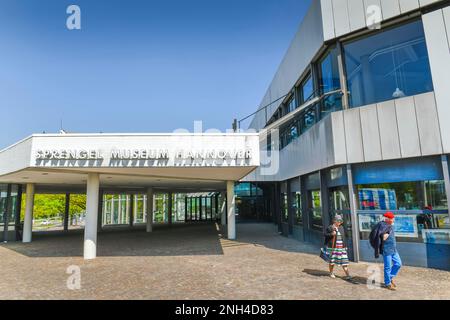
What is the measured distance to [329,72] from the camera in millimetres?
11203

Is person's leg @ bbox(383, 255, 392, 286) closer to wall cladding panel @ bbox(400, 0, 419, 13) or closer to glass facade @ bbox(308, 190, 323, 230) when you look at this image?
glass facade @ bbox(308, 190, 323, 230)

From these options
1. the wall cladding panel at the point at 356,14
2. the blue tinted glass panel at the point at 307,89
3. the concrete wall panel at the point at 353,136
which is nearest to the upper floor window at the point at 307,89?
the blue tinted glass panel at the point at 307,89

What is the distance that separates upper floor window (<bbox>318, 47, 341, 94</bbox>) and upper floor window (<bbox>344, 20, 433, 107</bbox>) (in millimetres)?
491

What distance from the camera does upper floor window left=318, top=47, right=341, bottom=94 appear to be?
10594 mm

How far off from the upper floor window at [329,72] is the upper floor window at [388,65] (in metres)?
0.49

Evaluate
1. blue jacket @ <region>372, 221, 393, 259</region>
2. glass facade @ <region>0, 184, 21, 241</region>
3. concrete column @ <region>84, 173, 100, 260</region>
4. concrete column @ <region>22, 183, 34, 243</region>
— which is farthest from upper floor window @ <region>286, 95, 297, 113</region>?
glass facade @ <region>0, 184, 21, 241</region>

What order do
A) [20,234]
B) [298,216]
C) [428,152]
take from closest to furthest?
[428,152]
[298,216]
[20,234]

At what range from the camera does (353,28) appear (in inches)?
378

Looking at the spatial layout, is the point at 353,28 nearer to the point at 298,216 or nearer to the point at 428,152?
the point at 428,152

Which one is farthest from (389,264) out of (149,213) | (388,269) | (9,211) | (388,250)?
(9,211)

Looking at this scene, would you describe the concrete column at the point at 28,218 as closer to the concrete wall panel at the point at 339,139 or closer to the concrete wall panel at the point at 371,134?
the concrete wall panel at the point at 339,139
